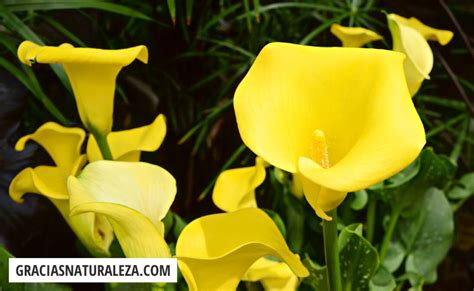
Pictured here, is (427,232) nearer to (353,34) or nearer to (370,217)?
(370,217)

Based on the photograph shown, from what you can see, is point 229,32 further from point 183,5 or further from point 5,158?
point 5,158

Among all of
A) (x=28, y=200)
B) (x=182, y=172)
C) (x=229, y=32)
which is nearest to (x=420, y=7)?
(x=229, y=32)

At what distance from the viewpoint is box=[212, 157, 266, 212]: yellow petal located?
40cm

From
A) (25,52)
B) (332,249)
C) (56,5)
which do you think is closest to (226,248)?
(332,249)

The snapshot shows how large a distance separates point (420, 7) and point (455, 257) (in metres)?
0.30

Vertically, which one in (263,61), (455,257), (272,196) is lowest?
(455,257)

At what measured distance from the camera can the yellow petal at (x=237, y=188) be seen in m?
0.40

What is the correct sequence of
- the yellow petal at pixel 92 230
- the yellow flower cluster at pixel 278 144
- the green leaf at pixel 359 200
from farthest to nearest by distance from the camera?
the green leaf at pixel 359 200 → the yellow petal at pixel 92 230 → the yellow flower cluster at pixel 278 144

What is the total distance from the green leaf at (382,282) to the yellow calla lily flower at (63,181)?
0.19 meters

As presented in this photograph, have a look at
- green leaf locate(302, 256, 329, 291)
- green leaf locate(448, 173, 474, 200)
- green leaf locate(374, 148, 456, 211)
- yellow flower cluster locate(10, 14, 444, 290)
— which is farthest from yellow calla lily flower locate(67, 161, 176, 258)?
green leaf locate(448, 173, 474, 200)

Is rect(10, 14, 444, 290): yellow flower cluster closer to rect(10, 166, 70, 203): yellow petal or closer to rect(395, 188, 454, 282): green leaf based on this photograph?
rect(10, 166, 70, 203): yellow petal

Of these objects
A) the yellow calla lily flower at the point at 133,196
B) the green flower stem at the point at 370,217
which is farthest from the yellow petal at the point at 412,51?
the yellow calla lily flower at the point at 133,196

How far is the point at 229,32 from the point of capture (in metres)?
0.76

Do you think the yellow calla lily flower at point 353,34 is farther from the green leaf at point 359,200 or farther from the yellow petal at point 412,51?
the green leaf at point 359,200
